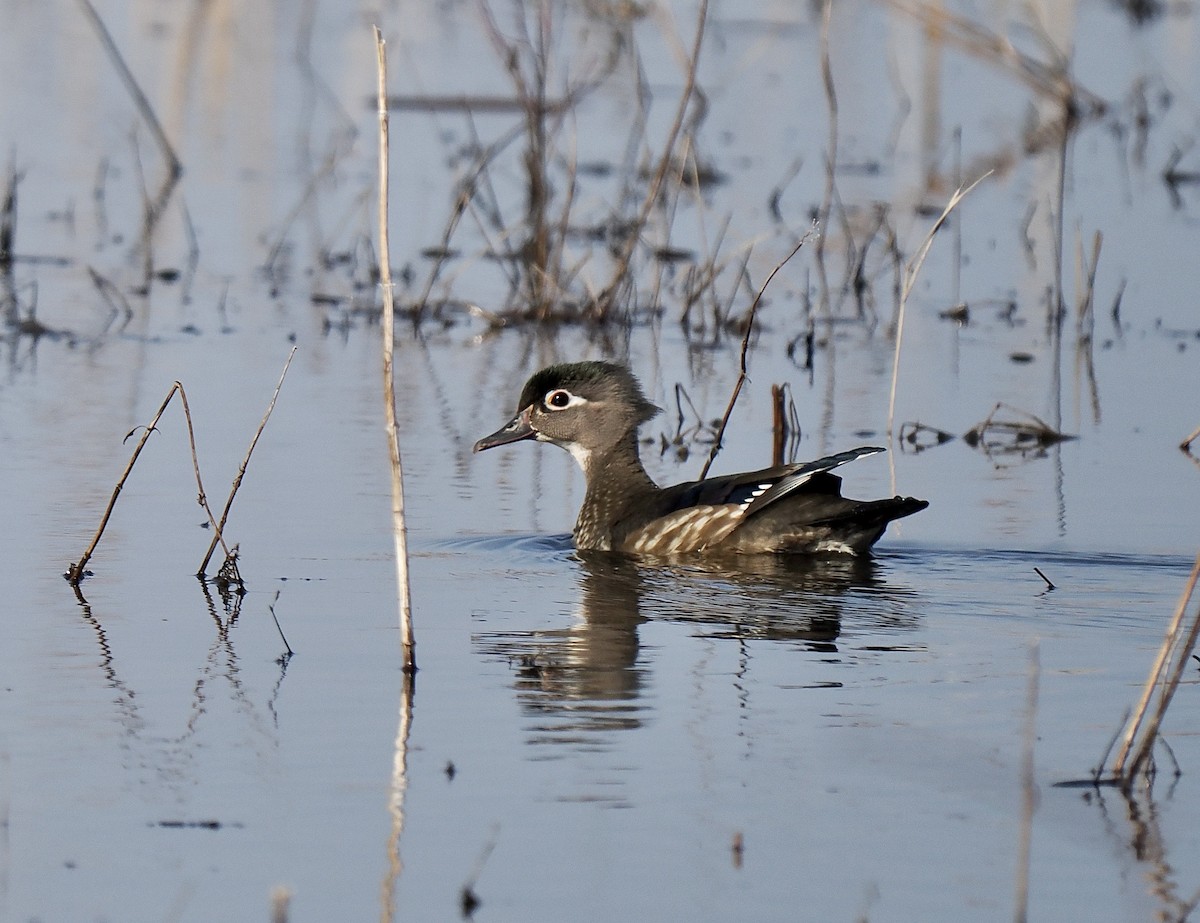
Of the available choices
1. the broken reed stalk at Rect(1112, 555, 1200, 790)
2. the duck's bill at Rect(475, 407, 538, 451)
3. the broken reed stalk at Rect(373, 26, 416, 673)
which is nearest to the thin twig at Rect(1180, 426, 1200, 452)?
the duck's bill at Rect(475, 407, 538, 451)

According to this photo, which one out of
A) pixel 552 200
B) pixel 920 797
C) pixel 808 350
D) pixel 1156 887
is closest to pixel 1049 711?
pixel 920 797

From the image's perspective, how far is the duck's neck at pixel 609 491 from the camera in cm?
832

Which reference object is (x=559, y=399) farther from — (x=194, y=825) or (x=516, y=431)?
(x=194, y=825)

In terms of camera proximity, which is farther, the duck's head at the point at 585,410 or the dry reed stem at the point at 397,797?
the duck's head at the point at 585,410

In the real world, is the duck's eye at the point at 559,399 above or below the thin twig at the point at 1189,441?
above

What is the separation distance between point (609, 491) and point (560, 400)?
0.47 metres

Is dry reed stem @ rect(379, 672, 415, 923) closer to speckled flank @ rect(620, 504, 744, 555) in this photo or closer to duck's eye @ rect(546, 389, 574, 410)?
speckled flank @ rect(620, 504, 744, 555)

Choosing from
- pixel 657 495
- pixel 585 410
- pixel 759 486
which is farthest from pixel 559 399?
pixel 759 486

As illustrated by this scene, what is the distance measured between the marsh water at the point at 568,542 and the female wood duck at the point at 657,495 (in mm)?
182

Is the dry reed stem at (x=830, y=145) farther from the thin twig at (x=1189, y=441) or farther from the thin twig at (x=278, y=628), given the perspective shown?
the thin twig at (x=278, y=628)

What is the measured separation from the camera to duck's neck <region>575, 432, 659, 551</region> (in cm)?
832

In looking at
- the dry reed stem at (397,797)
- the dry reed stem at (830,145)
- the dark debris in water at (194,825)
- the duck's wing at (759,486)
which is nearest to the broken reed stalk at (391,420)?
the dry reed stem at (397,797)

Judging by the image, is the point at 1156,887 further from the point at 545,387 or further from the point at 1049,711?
the point at 545,387

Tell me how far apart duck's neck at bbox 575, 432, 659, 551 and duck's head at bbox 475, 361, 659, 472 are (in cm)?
3
